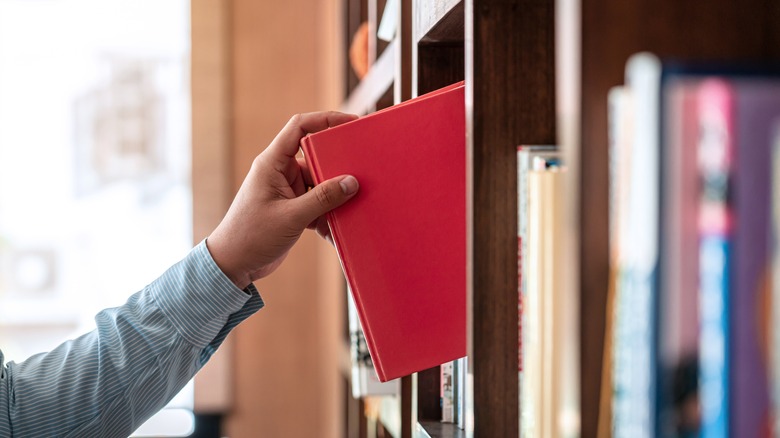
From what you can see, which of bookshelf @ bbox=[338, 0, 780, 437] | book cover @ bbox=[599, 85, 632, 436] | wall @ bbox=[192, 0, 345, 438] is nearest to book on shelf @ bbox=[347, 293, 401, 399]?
bookshelf @ bbox=[338, 0, 780, 437]

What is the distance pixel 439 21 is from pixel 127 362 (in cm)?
66

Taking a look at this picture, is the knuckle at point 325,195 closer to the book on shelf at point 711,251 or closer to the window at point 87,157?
the book on shelf at point 711,251

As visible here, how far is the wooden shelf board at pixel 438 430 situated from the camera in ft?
3.07

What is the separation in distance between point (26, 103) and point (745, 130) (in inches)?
129

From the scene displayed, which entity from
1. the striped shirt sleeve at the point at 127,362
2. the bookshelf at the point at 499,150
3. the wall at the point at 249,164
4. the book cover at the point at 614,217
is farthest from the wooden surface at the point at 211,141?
the book cover at the point at 614,217

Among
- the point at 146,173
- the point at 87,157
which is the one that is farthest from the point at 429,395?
the point at 87,157

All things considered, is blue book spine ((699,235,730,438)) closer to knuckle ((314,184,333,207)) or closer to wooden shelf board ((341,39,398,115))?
knuckle ((314,184,333,207))

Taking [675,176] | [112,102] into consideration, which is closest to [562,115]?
[675,176]

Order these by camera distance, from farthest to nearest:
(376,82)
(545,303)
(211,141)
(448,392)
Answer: (211,141) → (376,82) → (448,392) → (545,303)

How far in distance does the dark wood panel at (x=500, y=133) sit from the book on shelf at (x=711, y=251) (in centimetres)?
37

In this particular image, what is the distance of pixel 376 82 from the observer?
1629 millimetres

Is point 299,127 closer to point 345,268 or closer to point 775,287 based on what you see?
point 345,268

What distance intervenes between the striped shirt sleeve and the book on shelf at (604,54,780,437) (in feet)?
2.66

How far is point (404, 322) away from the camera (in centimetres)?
Answer: 82
